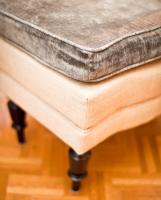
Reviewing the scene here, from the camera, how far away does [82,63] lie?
1.91 ft

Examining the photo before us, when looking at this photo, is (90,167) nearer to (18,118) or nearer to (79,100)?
(18,118)

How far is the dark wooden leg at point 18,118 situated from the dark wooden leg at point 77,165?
0.22m

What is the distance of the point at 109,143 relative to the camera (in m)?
0.99

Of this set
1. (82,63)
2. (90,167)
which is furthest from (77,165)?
(82,63)

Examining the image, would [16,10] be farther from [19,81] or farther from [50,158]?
[50,158]

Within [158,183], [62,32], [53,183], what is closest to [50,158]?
[53,183]

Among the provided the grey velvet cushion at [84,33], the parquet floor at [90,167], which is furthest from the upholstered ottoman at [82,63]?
the parquet floor at [90,167]

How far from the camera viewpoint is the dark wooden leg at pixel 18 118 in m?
0.87

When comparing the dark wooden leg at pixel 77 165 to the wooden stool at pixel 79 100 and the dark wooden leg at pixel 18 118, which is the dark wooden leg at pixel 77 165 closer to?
the wooden stool at pixel 79 100

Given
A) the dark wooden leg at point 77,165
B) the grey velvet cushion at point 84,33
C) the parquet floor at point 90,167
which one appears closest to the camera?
the grey velvet cushion at point 84,33

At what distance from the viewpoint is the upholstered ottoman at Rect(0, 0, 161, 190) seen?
1.97ft

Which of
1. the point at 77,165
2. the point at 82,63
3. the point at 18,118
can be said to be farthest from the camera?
the point at 18,118

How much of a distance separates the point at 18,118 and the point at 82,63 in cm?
38

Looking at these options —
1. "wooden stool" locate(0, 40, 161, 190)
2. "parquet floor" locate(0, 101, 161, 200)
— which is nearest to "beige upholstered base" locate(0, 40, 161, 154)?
"wooden stool" locate(0, 40, 161, 190)
